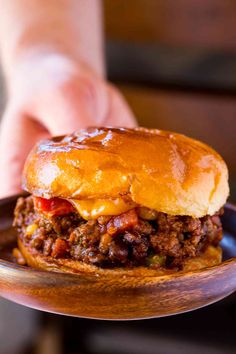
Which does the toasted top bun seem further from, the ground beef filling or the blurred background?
the blurred background

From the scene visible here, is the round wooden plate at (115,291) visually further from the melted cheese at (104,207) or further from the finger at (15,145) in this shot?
the finger at (15,145)

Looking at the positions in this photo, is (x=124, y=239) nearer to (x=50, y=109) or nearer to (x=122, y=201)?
(x=122, y=201)

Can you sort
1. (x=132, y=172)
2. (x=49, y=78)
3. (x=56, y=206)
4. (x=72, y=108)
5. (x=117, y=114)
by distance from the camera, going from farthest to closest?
(x=117, y=114) → (x=49, y=78) → (x=72, y=108) → (x=56, y=206) → (x=132, y=172)

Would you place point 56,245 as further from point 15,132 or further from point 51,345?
point 51,345

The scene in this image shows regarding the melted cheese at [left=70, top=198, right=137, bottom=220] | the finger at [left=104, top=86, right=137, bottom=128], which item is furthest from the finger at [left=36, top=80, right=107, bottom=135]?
the melted cheese at [left=70, top=198, right=137, bottom=220]

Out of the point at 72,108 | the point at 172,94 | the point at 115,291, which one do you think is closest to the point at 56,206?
the point at 115,291

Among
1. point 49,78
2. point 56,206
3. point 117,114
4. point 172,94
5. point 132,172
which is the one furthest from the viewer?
point 172,94
